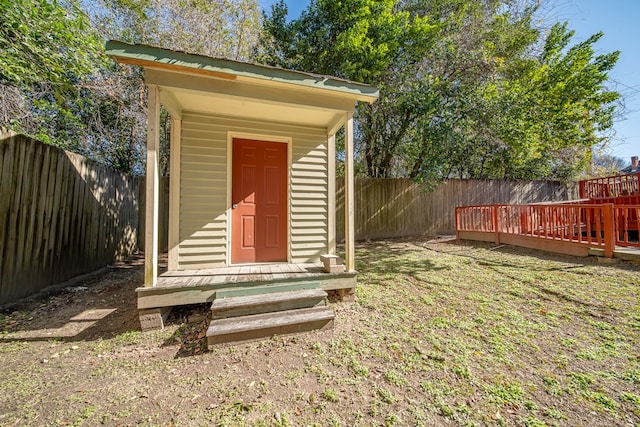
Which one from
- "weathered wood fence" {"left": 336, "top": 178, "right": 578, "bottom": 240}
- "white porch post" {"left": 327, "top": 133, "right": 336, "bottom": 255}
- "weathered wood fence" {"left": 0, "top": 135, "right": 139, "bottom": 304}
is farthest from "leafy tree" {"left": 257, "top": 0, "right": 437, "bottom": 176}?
"weathered wood fence" {"left": 0, "top": 135, "right": 139, "bottom": 304}

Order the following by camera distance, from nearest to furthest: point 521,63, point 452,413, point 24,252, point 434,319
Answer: point 452,413 → point 434,319 → point 24,252 → point 521,63

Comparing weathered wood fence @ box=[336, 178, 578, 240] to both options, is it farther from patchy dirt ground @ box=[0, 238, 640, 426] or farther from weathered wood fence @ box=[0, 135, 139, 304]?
weathered wood fence @ box=[0, 135, 139, 304]

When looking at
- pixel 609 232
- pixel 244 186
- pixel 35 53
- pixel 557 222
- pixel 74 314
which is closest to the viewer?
pixel 74 314

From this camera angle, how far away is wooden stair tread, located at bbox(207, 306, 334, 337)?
7.79ft

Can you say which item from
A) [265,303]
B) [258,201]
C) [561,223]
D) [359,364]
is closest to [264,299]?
[265,303]

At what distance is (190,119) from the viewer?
12.4 feet

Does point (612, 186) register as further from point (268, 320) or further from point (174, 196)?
point (174, 196)

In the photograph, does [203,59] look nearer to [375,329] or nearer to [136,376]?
[136,376]

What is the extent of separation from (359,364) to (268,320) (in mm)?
945

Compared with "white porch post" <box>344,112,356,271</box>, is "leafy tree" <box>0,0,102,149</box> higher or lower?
higher

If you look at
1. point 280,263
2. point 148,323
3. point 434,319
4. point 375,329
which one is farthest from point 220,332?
point 434,319

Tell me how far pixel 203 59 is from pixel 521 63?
9.87m

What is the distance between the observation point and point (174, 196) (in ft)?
11.9

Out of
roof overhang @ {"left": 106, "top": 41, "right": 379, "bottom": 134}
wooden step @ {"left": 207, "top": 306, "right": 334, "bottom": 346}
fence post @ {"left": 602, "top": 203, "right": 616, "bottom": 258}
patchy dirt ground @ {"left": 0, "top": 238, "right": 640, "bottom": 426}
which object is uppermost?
roof overhang @ {"left": 106, "top": 41, "right": 379, "bottom": 134}
